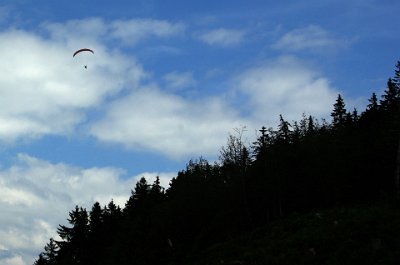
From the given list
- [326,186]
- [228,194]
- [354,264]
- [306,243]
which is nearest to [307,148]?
[326,186]

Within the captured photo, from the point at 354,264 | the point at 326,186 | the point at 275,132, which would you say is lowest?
the point at 354,264

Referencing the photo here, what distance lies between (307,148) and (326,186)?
7144 mm

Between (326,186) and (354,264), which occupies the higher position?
(326,186)

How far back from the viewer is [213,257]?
40.3 metres

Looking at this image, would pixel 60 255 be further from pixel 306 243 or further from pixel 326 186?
pixel 306 243

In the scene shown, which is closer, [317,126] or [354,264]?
[354,264]

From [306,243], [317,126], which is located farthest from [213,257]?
[317,126]

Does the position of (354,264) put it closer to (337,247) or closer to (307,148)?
(337,247)

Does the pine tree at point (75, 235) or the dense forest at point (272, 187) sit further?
the pine tree at point (75, 235)

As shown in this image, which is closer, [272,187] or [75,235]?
[272,187]

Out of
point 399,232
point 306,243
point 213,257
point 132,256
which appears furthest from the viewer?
point 132,256

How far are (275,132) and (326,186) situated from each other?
68.1ft

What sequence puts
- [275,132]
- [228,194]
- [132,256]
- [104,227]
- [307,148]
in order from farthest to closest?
[104,227] → [275,132] → [228,194] → [307,148] → [132,256]

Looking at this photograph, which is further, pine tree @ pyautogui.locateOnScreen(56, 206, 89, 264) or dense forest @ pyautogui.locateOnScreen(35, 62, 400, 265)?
pine tree @ pyautogui.locateOnScreen(56, 206, 89, 264)
